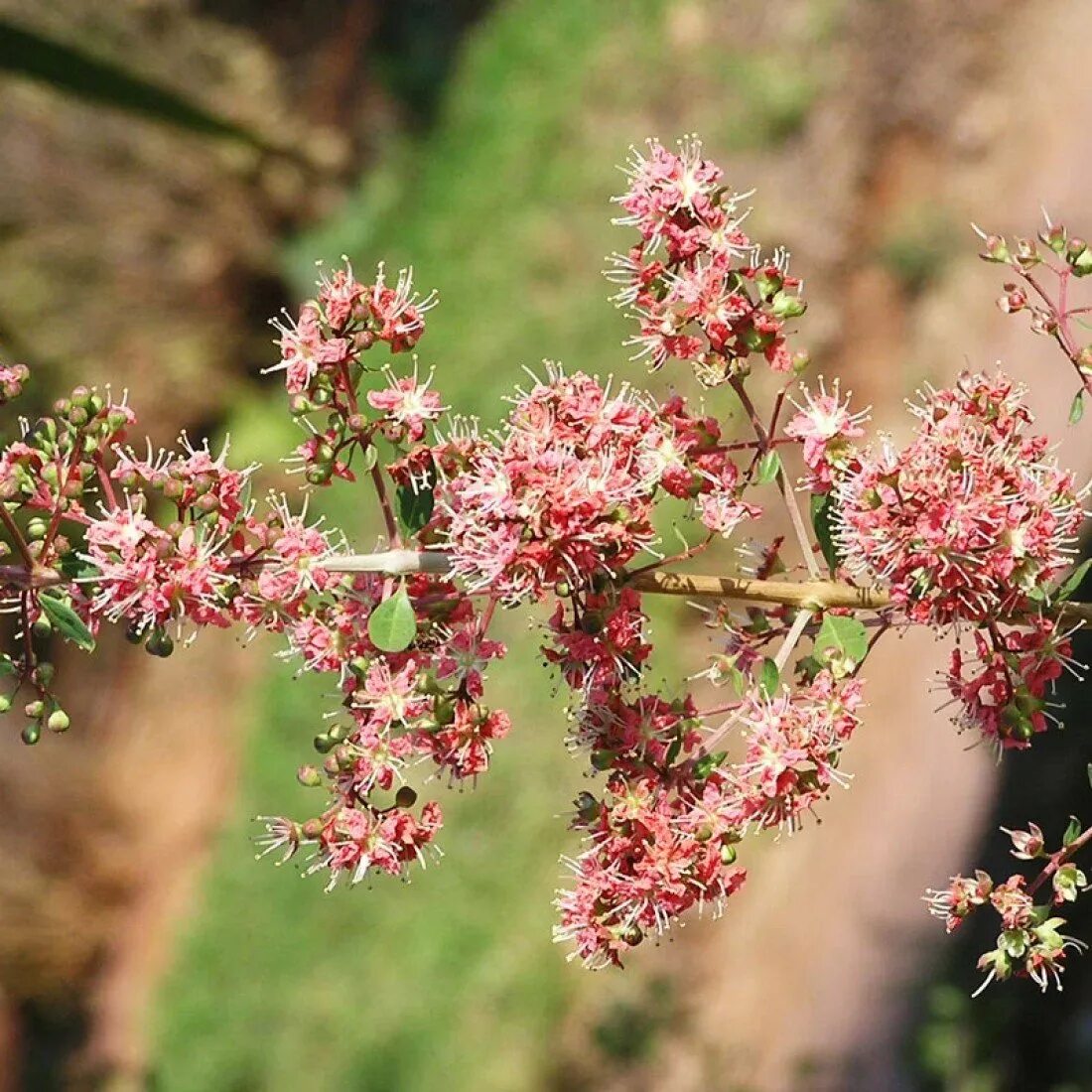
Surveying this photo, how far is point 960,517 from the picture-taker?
1319mm

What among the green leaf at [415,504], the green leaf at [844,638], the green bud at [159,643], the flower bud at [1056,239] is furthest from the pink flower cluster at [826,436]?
the green bud at [159,643]

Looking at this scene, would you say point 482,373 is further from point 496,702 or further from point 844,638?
point 844,638

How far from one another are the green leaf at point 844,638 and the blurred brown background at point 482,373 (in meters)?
1.40

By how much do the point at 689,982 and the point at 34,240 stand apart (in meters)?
3.99

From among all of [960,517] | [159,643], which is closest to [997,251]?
[960,517]

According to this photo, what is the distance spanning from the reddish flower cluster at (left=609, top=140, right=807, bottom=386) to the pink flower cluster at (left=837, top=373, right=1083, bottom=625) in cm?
16

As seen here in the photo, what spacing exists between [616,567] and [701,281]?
283mm

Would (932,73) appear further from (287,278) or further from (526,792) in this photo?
(287,278)

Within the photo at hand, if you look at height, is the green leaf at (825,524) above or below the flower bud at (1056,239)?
below

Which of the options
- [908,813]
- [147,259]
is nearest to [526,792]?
[908,813]

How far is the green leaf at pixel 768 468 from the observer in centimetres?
147

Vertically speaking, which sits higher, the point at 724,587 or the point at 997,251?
the point at 997,251

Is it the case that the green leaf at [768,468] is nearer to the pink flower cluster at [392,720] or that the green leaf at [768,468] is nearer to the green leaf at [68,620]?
the pink flower cluster at [392,720]

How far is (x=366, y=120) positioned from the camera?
21.9 ft
